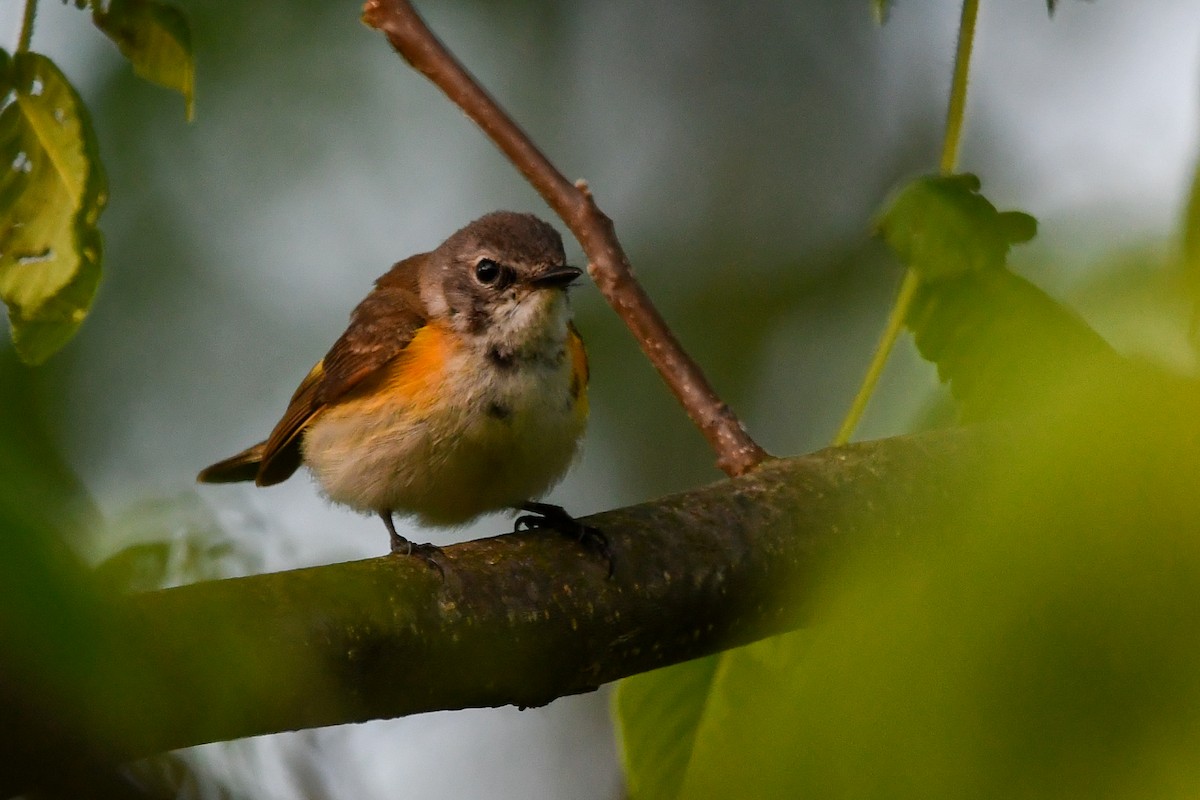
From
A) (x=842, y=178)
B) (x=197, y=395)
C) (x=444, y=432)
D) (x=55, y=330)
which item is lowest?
(x=55, y=330)

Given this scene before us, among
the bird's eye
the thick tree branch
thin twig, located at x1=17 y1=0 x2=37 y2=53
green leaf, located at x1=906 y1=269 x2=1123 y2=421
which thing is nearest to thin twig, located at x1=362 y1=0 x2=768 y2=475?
the thick tree branch

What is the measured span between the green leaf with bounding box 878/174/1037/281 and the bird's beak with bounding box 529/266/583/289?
204 cm

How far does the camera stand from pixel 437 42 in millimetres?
3346

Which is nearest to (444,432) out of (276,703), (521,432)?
(521,432)

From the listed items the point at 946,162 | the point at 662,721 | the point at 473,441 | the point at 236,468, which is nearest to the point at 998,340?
the point at 946,162

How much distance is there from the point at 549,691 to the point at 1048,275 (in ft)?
4.76

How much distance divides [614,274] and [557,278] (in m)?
0.87

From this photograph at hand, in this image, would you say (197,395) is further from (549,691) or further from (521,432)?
(549,691)

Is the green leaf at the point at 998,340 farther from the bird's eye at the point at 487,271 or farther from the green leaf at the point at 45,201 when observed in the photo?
the bird's eye at the point at 487,271

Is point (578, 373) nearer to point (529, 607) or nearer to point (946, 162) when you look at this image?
point (946, 162)

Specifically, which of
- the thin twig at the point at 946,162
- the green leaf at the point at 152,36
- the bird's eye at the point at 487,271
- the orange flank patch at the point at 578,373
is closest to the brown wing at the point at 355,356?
the bird's eye at the point at 487,271

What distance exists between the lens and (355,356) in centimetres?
456

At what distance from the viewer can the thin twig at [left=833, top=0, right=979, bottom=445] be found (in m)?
2.73

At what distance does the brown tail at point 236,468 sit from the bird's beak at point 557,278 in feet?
5.44
